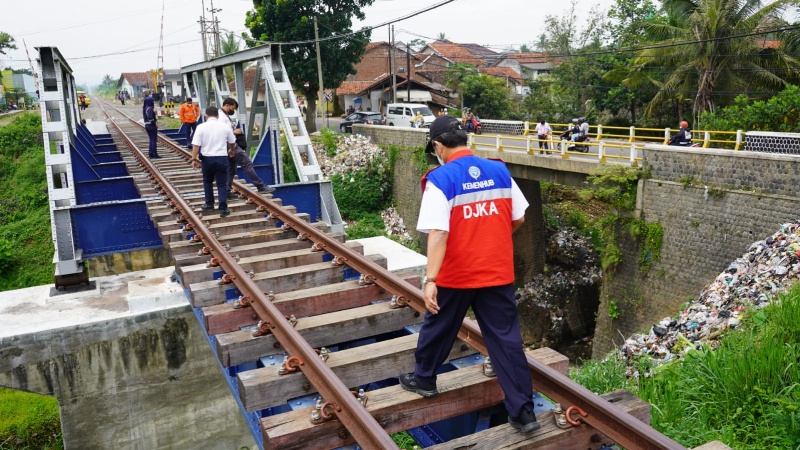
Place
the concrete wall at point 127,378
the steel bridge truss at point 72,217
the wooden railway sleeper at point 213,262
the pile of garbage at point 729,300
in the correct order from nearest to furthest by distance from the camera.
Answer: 1. the wooden railway sleeper at point 213,262
2. the concrete wall at point 127,378
3. the steel bridge truss at point 72,217
4. the pile of garbage at point 729,300

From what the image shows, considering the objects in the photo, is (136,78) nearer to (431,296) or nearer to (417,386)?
(417,386)

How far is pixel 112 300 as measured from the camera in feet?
25.0

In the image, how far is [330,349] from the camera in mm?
4969

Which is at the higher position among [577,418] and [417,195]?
[577,418]

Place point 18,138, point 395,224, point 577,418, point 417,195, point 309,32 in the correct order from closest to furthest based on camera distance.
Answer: point 577,418 → point 417,195 → point 395,224 → point 309,32 → point 18,138

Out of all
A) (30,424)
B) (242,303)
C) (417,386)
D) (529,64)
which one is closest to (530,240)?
(30,424)

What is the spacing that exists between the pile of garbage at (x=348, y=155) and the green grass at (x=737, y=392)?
20.0 m

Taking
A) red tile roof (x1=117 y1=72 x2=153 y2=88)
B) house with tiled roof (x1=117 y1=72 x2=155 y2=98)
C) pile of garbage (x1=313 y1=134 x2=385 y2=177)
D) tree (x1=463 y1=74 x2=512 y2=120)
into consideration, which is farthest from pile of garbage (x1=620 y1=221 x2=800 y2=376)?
red tile roof (x1=117 y1=72 x2=153 y2=88)

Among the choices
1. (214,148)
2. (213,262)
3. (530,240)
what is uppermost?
(214,148)

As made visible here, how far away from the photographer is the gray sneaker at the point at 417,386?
350cm

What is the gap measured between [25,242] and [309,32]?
1540 centimetres

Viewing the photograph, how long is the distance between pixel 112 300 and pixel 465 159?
19.9 feet

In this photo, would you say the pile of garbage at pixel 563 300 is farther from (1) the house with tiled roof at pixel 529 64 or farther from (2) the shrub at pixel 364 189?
(1) the house with tiled roof at pixel 529 64

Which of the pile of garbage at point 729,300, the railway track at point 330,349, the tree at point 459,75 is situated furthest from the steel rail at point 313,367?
the tree at point 459,75
